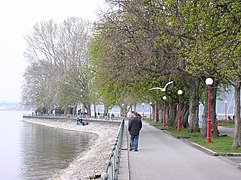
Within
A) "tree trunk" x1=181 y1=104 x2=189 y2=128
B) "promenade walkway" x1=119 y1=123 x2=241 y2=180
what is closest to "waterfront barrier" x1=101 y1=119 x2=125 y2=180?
"promenade walkway" x1=119 y1=123 x2=241 y2=180

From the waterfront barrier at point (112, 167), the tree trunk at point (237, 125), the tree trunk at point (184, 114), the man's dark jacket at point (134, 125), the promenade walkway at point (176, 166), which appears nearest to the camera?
the waterfront barrier at point (112, 167)

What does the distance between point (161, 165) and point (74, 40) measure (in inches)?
2108

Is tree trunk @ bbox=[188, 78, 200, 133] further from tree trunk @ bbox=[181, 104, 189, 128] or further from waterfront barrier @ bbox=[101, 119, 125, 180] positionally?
waterfront barrier @ bbox=[101, 119, 125, 180]

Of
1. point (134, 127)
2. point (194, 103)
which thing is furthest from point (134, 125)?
point (194, 103)

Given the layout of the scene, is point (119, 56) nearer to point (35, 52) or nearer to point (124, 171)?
point (124, 171)

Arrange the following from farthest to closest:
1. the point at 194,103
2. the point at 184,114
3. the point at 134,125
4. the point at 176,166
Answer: the point at 184,114, the point at 194,103, the point at 134,125, the point at 176,166

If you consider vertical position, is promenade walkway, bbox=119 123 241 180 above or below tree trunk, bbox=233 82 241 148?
below

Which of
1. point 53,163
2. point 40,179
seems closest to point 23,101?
point 53,163

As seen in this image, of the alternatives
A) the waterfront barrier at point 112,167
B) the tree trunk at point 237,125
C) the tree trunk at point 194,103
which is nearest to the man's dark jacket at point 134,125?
the tree trunk at point 237,125

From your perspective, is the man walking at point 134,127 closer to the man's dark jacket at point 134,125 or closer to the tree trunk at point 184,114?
the man's dark jacket at point 134,125

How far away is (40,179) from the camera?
22188 mm

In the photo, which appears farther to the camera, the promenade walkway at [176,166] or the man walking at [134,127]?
the man walking at [134,127]

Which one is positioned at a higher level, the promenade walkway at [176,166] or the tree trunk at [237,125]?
the tree trunk at [237,125]

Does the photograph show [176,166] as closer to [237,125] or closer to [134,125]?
[134,125]
